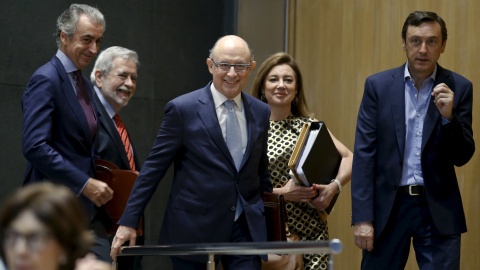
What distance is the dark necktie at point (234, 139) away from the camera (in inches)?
159

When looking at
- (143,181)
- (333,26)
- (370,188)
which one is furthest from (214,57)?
(333,26)

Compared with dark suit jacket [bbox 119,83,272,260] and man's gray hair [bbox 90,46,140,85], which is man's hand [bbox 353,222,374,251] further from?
man's gray hair [bbox 90,46,140,85]

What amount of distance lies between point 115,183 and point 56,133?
475 millimetres

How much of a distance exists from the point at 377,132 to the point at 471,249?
1439mm

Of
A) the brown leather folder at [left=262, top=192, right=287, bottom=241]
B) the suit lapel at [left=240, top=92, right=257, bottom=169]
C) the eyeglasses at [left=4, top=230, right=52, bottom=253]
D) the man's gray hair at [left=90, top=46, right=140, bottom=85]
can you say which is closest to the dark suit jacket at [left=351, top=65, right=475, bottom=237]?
the brown leather folder at [left=262, top=192, right=287, bottom=241]

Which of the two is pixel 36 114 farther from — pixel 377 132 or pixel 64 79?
pixel 377 132

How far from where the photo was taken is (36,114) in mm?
4141

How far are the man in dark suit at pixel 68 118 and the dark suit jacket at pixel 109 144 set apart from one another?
38 centimetres

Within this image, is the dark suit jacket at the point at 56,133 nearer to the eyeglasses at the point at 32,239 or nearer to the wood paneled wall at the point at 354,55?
the eyeglasses at the point at 32,239

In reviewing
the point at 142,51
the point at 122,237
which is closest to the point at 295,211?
the point at 122,237

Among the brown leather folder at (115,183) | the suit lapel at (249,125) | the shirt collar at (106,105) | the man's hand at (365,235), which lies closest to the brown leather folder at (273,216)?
the suit lapel at (249,125)

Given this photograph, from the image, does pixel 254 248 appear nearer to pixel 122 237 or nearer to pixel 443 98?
pixel 122 237

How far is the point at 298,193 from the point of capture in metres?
4.91

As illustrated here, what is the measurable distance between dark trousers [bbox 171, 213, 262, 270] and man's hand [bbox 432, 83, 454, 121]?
45.5 inches
